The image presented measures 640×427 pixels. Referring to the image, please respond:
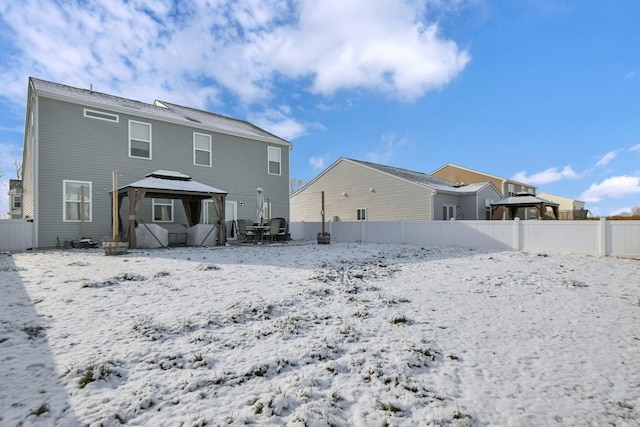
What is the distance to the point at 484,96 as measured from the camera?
14.4m

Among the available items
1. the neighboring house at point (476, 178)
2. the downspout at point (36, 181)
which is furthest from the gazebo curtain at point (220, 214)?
the neighboring house at point (476, 178)

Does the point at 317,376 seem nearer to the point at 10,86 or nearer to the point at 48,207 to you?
the point at 48,207

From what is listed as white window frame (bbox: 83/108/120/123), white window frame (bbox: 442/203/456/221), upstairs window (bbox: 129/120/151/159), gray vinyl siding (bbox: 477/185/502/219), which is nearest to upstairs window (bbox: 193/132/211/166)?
upstairs window (bbox: 129/120/151/159)

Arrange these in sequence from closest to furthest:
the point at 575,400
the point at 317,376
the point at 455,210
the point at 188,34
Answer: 1. the point at 575,400
2. the point at 317,376
3. the point at 188,34
4. the point at 455,210

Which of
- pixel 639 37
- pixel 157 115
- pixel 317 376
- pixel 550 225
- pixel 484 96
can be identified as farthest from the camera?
pixel 484 96

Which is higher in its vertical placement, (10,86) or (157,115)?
(10,86)

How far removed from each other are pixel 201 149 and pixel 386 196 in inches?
434

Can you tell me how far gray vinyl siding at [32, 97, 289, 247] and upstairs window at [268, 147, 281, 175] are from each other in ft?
4.97

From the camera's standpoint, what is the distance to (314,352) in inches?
117

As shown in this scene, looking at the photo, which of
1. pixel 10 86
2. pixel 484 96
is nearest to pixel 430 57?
pixel 484 96

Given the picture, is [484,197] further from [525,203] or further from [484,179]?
[484,179]

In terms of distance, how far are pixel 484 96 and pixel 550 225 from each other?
22.4 feet

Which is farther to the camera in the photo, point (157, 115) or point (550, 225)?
point (157, 115)

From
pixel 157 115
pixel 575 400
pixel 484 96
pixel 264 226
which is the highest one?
pixel 484 96
